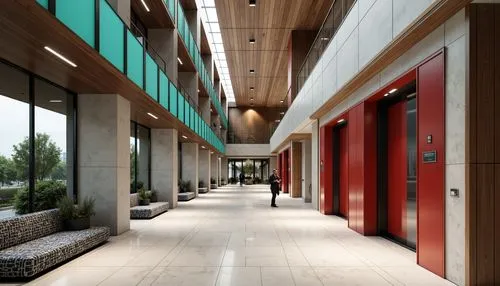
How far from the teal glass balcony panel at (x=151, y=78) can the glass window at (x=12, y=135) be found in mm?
3670

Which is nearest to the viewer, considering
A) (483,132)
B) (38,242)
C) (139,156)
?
(483,132)

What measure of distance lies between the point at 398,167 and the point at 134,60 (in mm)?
7106

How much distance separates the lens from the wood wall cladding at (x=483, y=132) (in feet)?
19.8

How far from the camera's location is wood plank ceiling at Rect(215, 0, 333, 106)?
64.1 feet

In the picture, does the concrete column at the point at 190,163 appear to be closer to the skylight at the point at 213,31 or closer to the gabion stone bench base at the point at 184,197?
the gabion stone bench base at the point at 184,197

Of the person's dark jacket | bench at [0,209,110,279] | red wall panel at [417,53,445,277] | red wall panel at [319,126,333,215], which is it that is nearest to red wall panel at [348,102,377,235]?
red wall panel at [417,53,445,277]

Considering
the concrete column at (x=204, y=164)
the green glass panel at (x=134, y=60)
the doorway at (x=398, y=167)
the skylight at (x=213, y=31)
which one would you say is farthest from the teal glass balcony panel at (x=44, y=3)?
the concrete column at (x=204, y=164)

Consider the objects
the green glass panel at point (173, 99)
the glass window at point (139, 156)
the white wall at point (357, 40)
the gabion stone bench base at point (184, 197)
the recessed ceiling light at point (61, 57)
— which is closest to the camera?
the recessed ceiling light at point (61, 57)

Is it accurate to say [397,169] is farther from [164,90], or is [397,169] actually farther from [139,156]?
[139,156]

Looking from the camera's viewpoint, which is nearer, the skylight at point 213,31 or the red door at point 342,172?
the red door at point 342,172

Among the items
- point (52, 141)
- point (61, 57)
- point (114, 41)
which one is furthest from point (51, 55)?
point (52, 141)

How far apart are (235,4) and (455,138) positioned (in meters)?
14.5

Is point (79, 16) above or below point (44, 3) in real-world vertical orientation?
above

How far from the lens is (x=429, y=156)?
7266 mm
